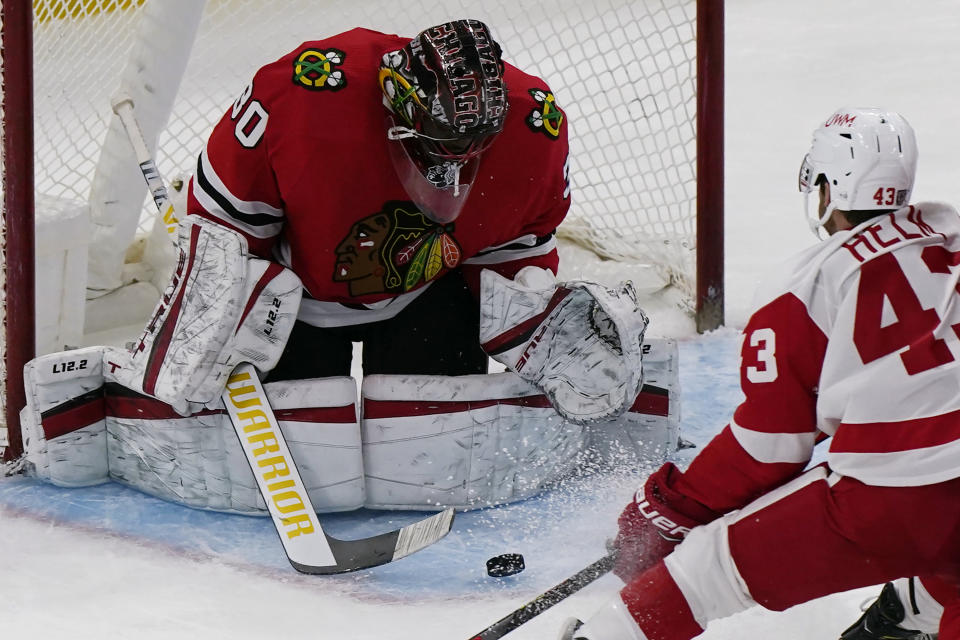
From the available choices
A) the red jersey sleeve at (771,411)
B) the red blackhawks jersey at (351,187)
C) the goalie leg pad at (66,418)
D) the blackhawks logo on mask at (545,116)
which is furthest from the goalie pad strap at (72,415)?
the red jersey sleeve at (771,411)

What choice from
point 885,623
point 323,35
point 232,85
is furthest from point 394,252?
point 323,35

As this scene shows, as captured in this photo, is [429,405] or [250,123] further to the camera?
[429,405]

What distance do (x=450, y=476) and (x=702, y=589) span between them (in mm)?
809

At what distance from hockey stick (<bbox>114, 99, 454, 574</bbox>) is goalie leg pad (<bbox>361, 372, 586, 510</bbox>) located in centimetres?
12

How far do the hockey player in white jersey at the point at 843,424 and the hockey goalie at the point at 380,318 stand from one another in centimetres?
63

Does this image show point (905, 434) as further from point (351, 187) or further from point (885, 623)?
point (351, 187)

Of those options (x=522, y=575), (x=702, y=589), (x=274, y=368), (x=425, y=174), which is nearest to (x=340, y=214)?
(x=425, y=174)

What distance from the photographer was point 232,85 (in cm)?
373

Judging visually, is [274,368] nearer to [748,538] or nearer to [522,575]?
[522,575]

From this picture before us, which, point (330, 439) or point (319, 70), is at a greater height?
point (319, 70)

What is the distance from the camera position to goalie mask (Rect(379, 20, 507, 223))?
6.51 ft

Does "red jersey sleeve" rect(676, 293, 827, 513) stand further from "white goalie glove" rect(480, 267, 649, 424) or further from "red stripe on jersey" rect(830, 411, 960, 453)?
"white goalie glove" rect(480, 267, 649, 424)

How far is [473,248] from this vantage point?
90.0 inches

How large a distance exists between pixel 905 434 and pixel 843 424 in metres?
0.07
